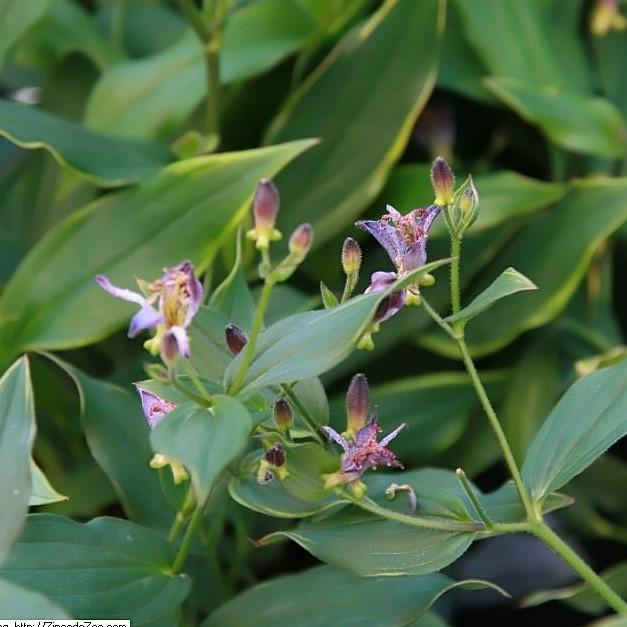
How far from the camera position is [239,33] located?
979mm

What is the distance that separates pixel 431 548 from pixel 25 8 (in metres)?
0.56

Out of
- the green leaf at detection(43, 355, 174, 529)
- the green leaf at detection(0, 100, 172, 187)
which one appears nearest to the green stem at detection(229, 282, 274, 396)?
the green leaf at detection(43, 355, 174, 529)

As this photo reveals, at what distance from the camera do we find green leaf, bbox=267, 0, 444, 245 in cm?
90

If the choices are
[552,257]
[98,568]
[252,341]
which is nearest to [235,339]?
[252,341]

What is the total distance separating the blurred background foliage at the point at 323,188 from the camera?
0.80 meters

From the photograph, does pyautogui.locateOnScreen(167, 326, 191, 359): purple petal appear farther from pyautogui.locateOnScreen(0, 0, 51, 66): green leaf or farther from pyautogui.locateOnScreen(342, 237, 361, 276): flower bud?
pyautogui.locateOnScreen(0, 0, 51, 66): green leaf

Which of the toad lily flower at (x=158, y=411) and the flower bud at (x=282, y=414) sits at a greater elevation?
the flower bud at (x=282, y=414)

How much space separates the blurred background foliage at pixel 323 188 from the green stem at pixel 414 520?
0.78 feet

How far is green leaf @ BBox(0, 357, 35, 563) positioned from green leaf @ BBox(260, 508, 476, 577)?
148 mm

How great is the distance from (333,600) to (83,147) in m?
0.40

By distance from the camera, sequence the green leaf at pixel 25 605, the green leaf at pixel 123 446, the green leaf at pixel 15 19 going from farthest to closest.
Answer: the green leaf at pixel 15 19 < the green leaf at pixel 123 446 < the green leaf at pixel 25 605

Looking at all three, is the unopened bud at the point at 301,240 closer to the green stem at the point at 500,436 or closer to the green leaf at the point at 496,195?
the green stem at the point at 500,436

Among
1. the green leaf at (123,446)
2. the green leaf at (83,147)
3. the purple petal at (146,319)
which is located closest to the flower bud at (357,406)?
the purple petal at (146,319)

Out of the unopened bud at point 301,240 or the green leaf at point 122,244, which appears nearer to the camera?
the unopened bud at point 301,240
